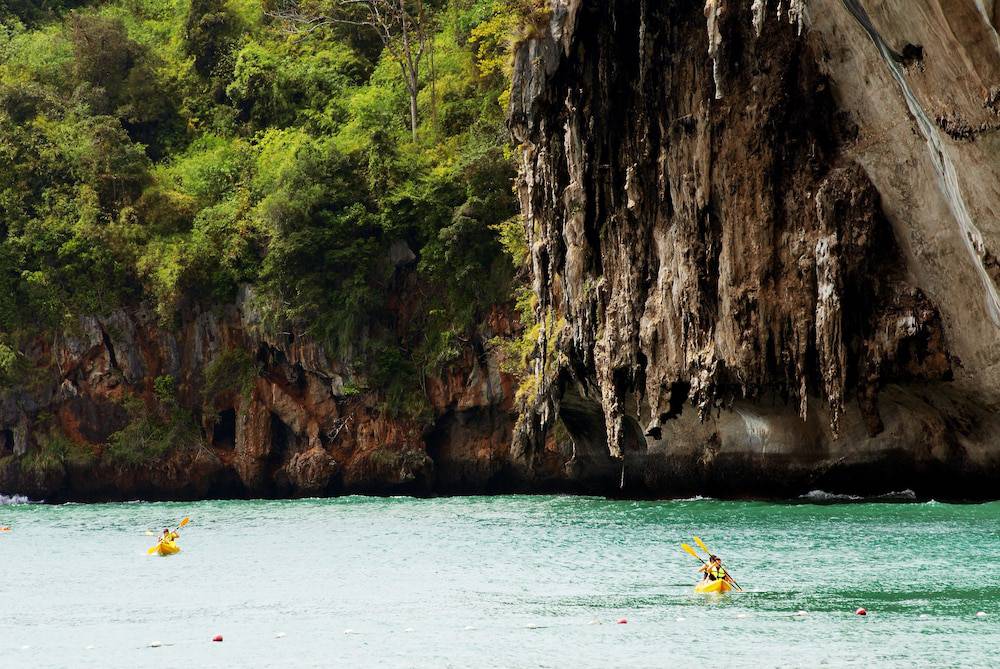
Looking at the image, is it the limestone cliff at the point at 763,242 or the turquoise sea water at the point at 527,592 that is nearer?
the turquoise sea water at the point at 527,592

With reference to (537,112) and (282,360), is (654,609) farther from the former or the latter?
(282,360)

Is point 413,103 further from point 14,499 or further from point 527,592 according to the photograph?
point 527,592

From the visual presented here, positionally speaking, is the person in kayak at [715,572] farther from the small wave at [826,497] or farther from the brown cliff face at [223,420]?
the brown cliff face at [223,420]

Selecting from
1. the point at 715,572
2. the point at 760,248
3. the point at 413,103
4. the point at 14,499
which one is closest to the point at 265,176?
the point at 413,103

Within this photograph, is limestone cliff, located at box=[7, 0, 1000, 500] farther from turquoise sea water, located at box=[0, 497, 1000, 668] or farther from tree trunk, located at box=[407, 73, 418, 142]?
tree trunk, located at box=[407, 73, 418, 142]

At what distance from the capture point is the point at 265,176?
54.2 metres

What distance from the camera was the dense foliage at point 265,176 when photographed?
49031mm

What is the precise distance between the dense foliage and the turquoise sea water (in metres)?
15.4

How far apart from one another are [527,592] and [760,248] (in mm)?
13307

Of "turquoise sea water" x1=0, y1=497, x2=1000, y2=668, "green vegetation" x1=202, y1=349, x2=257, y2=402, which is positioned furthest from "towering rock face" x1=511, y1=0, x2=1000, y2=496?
"green vegetation" x1=202, y1=349, x2=257, y2=402

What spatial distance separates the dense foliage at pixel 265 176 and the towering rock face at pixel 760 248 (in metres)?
9.43

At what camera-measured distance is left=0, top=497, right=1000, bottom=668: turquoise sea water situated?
15883 mm

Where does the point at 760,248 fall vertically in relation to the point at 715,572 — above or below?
above

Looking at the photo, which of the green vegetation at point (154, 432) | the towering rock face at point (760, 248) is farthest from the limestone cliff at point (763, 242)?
the green vegetation at point (154, 432)
